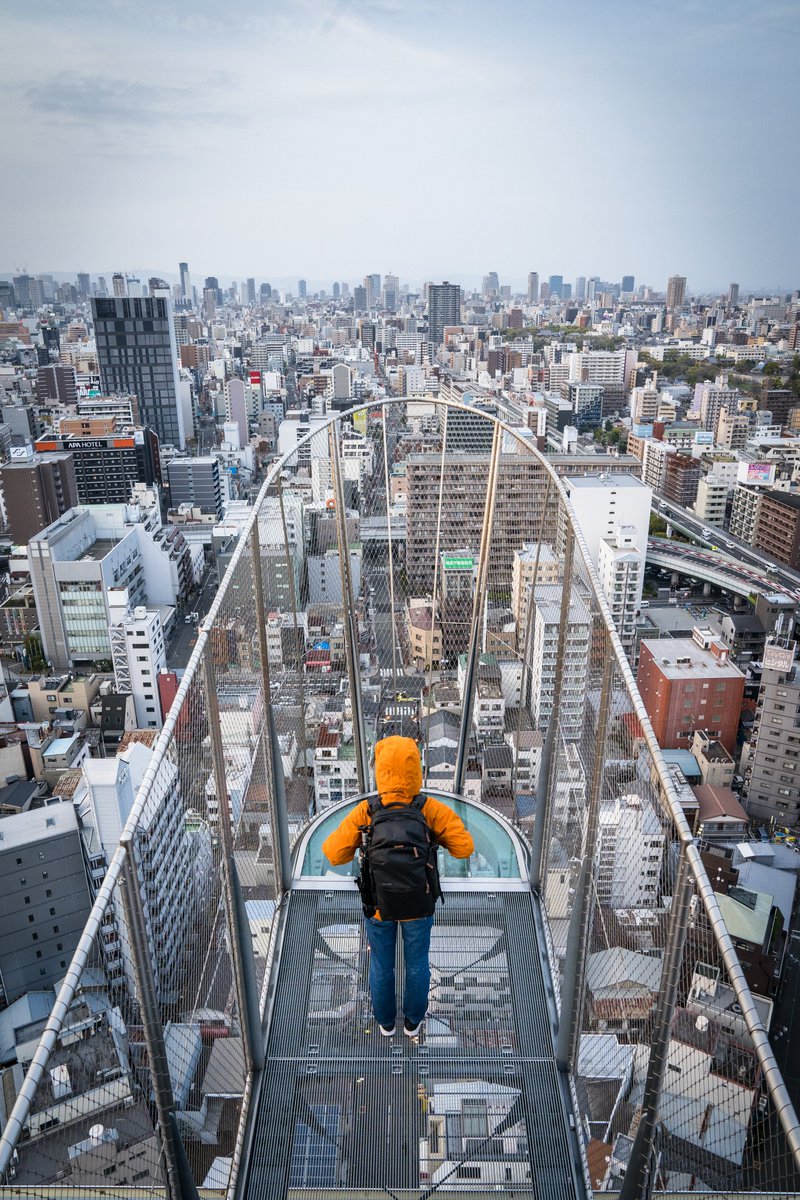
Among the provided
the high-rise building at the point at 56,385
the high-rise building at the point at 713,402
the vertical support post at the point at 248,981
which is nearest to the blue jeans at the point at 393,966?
the vertical support post at the point at 248,981

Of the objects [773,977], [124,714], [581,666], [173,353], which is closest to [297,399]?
[173,353]

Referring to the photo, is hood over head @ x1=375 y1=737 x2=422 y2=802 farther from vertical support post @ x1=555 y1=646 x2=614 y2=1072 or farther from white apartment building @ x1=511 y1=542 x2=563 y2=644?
white apartment building @ x1=511 y1=542 x2=563 y2=644

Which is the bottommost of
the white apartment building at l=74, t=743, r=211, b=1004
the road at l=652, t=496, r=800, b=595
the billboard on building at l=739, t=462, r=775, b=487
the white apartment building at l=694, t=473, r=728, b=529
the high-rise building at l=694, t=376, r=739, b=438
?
the road at l=652, t=496, r=800, b=595

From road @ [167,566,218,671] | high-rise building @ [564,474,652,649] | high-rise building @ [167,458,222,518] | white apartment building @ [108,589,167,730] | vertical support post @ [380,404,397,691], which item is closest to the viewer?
vertical support post @ [380,404,397,691]

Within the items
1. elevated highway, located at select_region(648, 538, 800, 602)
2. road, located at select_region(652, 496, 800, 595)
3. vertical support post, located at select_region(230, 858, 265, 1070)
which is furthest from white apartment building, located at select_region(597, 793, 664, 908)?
road, located at select_region(652, 496, 800, 595)

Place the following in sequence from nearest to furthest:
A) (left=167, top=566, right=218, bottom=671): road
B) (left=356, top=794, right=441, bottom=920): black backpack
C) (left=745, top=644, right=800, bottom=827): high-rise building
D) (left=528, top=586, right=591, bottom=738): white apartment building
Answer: (left=356, top=794, right=441, bottom=920): black backpack < (left=528, top=586, right=591, bottom=738): white apartment building < (left=745, top=644, right=800, bottom=827): high-rise building < (left=167, top=566, right=218, bottom=671): road

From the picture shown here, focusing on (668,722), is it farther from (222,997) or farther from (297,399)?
(297,399)

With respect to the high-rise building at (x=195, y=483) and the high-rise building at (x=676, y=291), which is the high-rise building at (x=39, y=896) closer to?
the high-rise building at (x=195, y=483)
